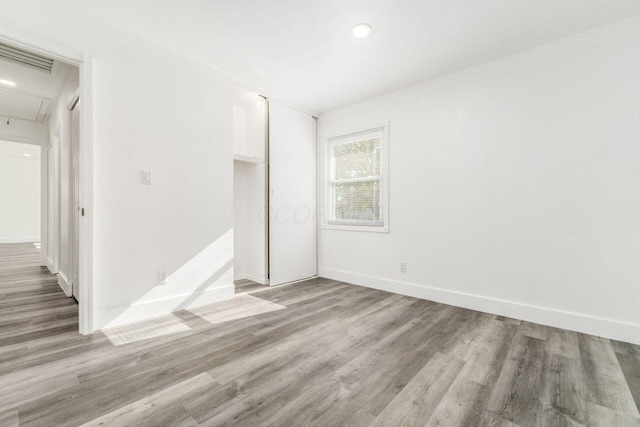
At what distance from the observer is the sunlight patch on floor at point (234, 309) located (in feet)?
9.20

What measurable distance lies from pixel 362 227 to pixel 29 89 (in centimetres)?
504

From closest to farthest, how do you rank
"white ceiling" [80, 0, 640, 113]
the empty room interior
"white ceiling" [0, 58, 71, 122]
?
the empty room interior
"white ceiling" [80, 0, 640, 113]
"white ceiling" [0, 58, 71, 122]

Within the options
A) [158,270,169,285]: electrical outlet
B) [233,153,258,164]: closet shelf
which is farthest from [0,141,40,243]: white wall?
[158,270,169,285]: electrical outlet

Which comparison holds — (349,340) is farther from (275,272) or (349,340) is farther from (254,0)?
(254,0)

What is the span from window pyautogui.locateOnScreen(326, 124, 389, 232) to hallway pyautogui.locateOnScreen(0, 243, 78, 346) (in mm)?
3355

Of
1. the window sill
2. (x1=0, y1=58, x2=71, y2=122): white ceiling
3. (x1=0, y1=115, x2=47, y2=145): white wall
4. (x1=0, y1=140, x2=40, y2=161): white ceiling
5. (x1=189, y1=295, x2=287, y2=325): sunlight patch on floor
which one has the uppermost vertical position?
(x1=0, y1=140, x2=40, y2=161): white ceiling

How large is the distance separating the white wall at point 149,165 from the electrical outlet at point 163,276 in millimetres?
38

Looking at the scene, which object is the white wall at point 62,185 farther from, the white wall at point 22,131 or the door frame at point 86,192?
the door frame at point 86,192

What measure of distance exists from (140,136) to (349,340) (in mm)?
2712

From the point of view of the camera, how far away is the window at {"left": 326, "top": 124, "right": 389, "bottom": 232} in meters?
3.92

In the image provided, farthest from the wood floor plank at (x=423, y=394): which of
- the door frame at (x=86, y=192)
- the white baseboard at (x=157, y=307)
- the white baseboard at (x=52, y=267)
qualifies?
the white baseboard at (x=52, y=267)

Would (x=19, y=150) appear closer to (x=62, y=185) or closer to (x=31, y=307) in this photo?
(x=62, y=185)

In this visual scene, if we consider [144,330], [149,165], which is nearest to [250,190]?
[149,165]

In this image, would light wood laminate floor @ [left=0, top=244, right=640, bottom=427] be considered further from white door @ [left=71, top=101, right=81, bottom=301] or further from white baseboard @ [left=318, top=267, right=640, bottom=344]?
white door @ [left=71, top=101, right=81, bottom=301]
